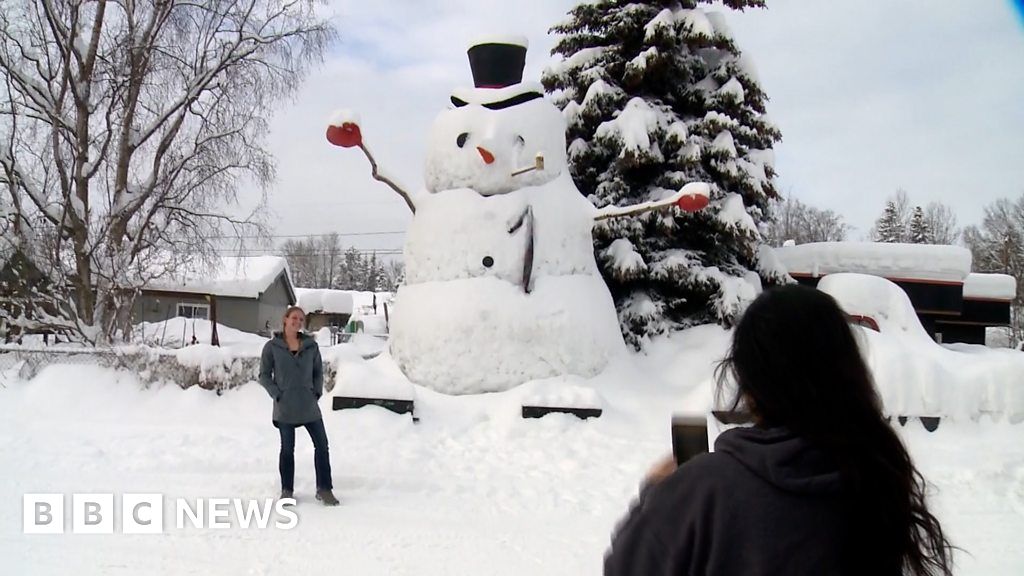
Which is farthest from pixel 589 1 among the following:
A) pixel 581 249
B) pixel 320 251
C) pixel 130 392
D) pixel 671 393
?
pixel 320 251

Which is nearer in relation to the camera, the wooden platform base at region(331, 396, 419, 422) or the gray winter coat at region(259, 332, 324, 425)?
the gray winter coat at region(259, 332, 324, 425)

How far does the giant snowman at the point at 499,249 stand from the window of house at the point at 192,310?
2290 cm

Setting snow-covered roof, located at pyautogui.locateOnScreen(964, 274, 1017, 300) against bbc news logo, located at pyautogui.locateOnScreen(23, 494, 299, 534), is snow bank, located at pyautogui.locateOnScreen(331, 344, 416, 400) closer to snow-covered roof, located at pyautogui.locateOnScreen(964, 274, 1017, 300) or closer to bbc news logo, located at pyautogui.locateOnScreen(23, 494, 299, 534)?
bbc news logo, located at pyautogui.locateOnScreen(23, 494, 299, 534)

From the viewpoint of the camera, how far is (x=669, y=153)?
12031 millimetres

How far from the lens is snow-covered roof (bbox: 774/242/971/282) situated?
43.5 ft

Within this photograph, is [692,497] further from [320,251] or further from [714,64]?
[320,251]

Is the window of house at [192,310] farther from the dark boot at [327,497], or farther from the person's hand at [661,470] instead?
the person's hand at [661,470]

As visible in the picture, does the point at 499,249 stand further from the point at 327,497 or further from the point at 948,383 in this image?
the point at 948,383

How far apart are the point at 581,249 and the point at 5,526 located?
716 cm


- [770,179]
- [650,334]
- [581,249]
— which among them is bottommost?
[650,334]

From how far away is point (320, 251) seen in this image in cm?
7388

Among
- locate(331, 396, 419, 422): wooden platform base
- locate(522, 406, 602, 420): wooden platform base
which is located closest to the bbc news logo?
locate(331, 396, 419, 422): wooden platform base

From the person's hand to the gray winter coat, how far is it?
13.7 ft

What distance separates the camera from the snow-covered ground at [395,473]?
13.3ft
